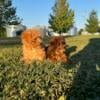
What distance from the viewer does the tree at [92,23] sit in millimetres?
74750

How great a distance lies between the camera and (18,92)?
7324 mm

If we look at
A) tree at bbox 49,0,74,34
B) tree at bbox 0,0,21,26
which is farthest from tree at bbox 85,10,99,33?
tree at bbox 0,0,21,26

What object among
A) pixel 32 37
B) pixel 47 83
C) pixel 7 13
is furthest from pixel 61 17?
pixel 47 83

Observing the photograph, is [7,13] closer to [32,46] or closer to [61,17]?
[61,17]

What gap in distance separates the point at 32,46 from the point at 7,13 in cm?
3833

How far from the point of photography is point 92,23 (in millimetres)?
76438

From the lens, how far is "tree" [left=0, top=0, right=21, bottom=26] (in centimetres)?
4749

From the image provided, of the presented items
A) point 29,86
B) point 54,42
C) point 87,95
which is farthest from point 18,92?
point 54,42

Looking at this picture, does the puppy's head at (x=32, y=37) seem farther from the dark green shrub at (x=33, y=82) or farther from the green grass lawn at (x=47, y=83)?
the dark green shrub at (x=33, y=82)

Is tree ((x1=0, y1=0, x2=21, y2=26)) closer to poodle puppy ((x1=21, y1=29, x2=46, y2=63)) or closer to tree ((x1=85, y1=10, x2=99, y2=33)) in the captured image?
tree ((x1=85, y1=10, x2=99, y2=33))

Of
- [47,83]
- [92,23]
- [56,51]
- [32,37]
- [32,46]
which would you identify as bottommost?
[92,23]

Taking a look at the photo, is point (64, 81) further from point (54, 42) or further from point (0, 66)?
point (54, 42)

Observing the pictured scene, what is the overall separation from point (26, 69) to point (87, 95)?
143 cm

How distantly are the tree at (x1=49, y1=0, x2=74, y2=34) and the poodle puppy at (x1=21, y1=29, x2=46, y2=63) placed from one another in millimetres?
49139
